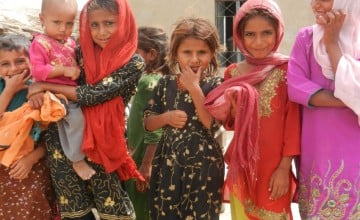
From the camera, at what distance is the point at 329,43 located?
7.73 ft

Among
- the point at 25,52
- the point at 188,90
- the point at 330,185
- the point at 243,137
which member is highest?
the point at 25,52

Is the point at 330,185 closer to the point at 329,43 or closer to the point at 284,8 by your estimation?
the point at 329,43

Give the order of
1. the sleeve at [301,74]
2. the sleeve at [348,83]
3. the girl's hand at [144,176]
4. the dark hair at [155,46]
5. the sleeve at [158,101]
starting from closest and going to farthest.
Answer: the sleeve at [348,83]
the sleeve at [301,74]
the sleeve at [158,101]
the girl's hand at [144,176]
the dark hair at [155,46]

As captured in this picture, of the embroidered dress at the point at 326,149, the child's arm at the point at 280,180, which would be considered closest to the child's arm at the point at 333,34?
the embroidered dress at the point at 326,149

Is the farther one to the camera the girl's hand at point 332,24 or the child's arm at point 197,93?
the child's arm at point 197,93

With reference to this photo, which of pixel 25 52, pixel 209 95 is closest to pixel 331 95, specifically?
pixel 209 95

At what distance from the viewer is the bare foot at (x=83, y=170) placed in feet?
8.46

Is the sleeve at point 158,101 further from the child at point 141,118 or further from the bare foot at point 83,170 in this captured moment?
the bare foot at point 83,170

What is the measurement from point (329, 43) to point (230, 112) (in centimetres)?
57

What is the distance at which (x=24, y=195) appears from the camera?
2705mm

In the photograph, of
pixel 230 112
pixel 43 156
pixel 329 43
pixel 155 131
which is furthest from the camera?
pixel 155 131

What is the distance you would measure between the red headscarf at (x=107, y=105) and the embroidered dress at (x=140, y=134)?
45cm

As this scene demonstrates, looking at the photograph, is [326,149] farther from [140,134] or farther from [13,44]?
[13,44]

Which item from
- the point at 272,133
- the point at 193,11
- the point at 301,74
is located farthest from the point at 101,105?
the point at 193,11
